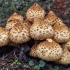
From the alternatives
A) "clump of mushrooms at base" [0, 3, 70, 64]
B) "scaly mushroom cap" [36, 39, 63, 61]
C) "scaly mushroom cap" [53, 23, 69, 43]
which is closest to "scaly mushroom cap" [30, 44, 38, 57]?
"clump of mushrooms at base" [0, 3, 70, 64]

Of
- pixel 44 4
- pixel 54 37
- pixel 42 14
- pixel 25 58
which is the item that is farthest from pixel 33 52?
Result: pixel 44 4

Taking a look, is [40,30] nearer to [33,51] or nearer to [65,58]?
[33,51]

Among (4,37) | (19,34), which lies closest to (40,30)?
(19,34)

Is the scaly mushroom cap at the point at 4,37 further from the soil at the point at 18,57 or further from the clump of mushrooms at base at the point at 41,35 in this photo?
the soil at the point at 18,57

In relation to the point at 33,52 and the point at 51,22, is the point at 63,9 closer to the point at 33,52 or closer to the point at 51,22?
the point at 51,22

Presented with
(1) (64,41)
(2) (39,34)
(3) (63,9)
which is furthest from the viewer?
(3) (63,9)

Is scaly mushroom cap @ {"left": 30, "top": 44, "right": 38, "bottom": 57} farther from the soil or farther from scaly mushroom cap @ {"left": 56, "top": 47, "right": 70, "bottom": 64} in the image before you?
scaly mushroom cap @ {"left": 56, "top": 47, "right": 70, "bottom": 64}

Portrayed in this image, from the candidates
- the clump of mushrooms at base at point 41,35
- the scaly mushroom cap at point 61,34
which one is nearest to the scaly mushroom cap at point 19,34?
the clump of mushrooms at base at point 41,35
